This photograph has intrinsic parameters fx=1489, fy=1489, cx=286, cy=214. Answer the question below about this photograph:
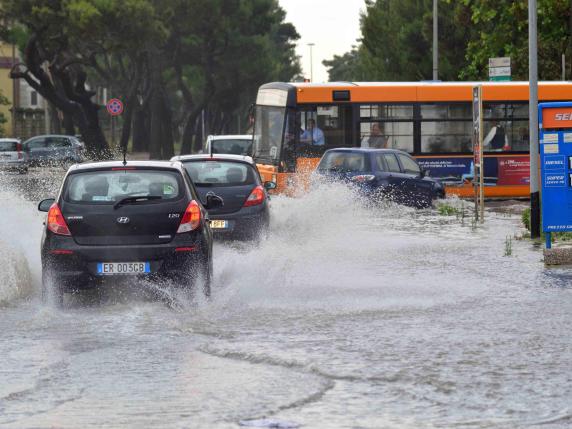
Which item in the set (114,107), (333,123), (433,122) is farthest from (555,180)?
(114,107)

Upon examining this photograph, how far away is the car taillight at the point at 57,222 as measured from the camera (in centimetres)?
1352

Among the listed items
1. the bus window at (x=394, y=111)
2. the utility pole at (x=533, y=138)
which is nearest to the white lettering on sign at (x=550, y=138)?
the utility pole at (x=533, y=138)

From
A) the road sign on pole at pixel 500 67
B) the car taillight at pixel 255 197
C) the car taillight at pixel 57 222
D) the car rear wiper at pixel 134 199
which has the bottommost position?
the car taillight at pixel 255 197

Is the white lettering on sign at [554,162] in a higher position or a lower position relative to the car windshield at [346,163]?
higher

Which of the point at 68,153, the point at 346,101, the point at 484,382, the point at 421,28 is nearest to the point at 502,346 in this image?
the point at 484,382

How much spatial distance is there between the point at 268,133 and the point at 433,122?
3926 mm

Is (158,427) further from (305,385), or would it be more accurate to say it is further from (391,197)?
(391,197)

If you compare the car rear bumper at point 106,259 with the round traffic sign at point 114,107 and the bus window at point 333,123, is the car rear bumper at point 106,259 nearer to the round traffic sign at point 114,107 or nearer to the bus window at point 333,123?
the bus window at point 333,123

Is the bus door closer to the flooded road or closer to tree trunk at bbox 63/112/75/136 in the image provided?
the flooded road

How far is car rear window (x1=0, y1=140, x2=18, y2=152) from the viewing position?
→ 188ft

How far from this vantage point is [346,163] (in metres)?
30.0

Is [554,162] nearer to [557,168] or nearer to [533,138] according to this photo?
[557,168]

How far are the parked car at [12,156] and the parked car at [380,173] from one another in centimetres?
2851

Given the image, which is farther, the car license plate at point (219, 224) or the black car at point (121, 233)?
the car license plate at point (219, 224)
